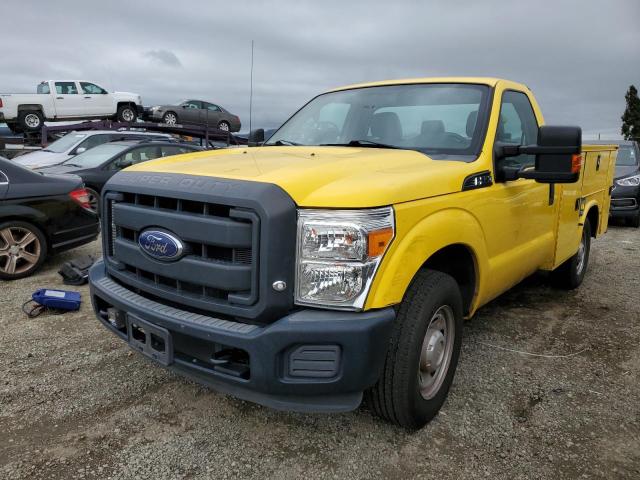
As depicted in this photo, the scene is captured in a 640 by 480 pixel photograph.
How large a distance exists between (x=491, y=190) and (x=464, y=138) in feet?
1.29

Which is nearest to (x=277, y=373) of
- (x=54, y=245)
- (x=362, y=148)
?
(x=362, y=148)

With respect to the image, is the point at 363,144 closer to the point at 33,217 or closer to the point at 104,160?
the point at 33,217

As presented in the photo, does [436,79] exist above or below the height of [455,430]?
above

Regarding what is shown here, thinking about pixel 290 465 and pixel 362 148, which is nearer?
pixel 290 465

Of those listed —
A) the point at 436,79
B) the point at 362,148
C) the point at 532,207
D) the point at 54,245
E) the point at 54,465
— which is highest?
the point at 436,79

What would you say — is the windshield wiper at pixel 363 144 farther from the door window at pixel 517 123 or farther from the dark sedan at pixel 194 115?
the dark sedan at pixel 194 115

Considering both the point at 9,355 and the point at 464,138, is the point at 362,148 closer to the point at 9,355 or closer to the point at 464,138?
the point at 464,138

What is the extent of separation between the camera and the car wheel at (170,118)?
2002cm

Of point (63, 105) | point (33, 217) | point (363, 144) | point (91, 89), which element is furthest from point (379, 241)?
point (91, 89)

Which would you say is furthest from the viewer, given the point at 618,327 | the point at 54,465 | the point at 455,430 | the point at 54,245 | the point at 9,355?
the point at 54,245

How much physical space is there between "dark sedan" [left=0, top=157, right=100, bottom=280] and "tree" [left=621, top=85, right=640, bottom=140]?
43901mm

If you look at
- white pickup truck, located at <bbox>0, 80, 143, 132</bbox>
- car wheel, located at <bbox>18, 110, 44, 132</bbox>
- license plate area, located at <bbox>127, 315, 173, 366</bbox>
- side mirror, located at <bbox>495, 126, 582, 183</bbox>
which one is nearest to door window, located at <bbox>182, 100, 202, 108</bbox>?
white pickup truck, located at <bbox>0, 80, 143, 132</bbox>

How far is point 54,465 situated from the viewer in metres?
2.43

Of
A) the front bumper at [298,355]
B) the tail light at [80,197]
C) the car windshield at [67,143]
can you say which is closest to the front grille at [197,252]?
the front bumper at [298,355]
